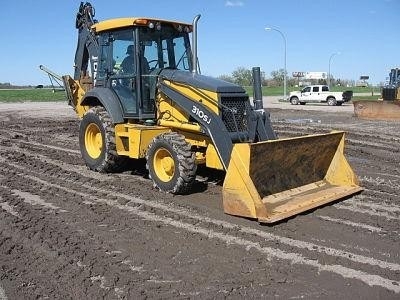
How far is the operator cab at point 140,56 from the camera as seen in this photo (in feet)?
26.0

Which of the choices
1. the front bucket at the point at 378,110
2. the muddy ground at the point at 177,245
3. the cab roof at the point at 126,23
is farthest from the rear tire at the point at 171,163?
the front bucket at the point at 378,110

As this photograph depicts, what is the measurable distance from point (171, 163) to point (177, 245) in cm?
214

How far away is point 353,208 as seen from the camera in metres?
6.58

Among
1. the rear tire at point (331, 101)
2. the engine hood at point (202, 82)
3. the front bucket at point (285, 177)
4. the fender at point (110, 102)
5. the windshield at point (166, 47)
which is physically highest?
the windshield at point (166, 47)

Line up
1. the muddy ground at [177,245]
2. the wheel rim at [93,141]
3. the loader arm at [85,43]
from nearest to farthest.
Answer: the muddy ground at [177,245] → the wheel rim at [93,141] → the loader arm at [85,43]

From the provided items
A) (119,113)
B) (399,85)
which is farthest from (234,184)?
(399,85)

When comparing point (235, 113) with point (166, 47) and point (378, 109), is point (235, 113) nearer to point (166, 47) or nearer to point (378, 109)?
point (166, 47)

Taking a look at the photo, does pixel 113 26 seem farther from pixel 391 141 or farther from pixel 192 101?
pixel 391 141

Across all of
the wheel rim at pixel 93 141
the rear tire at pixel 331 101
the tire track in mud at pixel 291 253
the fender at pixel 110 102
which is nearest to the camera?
the tire track in mud at pixel 291 253

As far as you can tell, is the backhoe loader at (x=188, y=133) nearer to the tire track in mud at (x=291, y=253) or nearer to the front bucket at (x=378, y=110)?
the tire track in mud at (x=291, y=253)

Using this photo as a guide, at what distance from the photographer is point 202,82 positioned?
7168 mm

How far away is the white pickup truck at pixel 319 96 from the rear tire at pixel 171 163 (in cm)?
3420

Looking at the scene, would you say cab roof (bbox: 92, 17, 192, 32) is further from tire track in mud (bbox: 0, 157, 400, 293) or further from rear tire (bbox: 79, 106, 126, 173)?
tire track in mud (bbox: 0, 157, 400, 293)

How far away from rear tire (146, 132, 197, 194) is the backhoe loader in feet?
0.05
